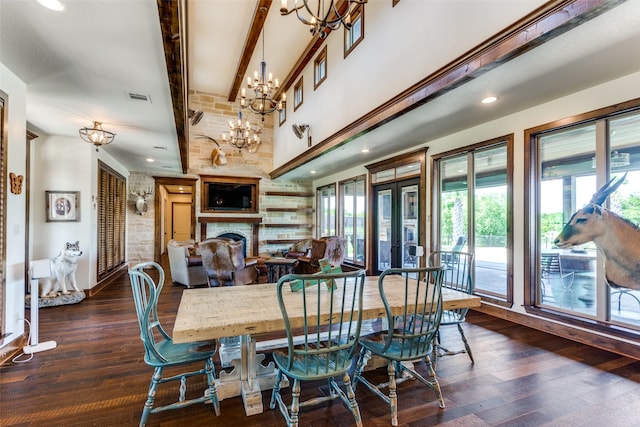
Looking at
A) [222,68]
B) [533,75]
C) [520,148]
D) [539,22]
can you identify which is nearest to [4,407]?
[539,22]

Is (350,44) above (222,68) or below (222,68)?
below

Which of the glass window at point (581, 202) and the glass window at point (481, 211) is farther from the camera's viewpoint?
the glass window at point (481, 211)

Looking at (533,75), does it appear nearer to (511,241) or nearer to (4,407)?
(511,241)

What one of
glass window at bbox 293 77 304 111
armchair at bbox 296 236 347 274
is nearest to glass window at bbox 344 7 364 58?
glass window at bbox 293 77 304 111

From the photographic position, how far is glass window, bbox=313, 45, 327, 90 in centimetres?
612

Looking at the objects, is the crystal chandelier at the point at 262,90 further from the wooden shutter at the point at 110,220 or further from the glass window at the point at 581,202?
the glass window at the point at 581,202

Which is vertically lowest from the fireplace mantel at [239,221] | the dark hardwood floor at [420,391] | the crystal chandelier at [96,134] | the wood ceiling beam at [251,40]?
the dark hardwood floor at [420,391]

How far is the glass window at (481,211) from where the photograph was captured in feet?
13.5

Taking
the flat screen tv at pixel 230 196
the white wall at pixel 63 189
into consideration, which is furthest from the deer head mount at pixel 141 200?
the white wall at pixel 63 189

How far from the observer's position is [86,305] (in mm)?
4641

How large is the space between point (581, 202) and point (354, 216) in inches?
188

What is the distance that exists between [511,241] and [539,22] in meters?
2.62

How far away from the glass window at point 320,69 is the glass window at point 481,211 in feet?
9.67

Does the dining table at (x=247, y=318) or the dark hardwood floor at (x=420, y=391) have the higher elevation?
the dining table at (x=247, y=318)
